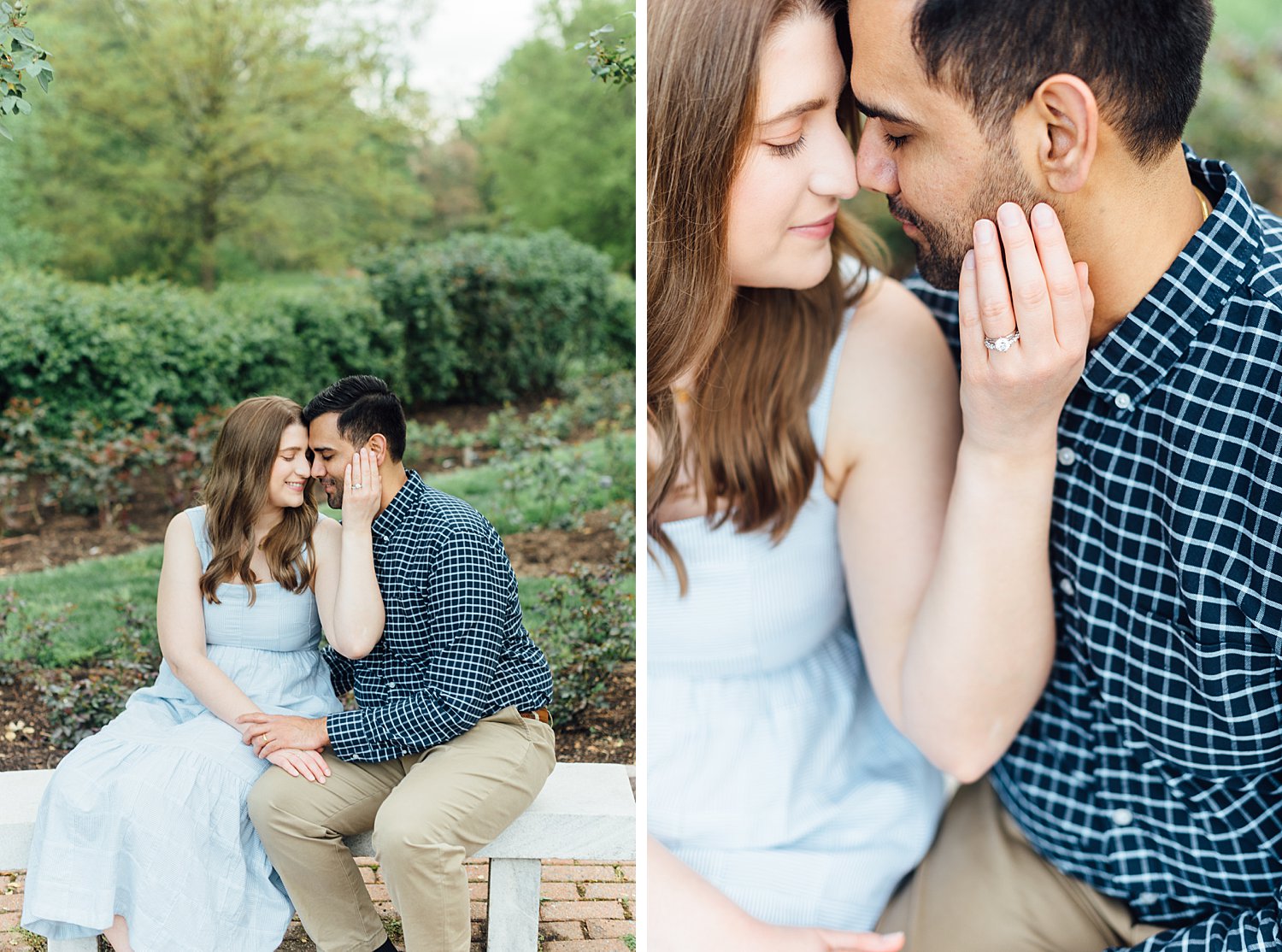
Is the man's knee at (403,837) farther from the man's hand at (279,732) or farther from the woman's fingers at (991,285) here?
the woman's fingers at (991,285)

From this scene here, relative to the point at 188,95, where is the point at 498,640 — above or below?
below

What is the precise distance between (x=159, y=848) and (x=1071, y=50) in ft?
6.70

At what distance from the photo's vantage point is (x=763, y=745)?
6.63 ft

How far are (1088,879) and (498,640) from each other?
123 centimetres

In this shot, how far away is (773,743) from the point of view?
6.64ft

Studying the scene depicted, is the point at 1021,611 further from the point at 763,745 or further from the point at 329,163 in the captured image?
the point at 329,163

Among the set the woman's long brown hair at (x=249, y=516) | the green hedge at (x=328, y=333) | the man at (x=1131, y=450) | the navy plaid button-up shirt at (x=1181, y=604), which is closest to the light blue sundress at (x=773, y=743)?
the man at (x=1131, y=450)

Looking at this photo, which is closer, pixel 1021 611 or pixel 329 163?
pixel 1021 611

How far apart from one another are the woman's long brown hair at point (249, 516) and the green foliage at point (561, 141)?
5.98 feet

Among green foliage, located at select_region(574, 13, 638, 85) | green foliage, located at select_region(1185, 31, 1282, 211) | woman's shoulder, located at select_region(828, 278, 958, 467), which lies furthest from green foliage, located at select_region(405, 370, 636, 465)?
green foliage, located at select_region(1185, 31, 1282, 211)

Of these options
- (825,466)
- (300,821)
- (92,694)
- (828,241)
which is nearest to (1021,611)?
(825,466)

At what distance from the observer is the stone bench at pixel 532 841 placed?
207 cm

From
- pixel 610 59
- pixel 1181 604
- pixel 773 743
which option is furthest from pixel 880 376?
pixel 610 59

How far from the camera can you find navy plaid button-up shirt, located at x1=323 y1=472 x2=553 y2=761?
6.61 ft
